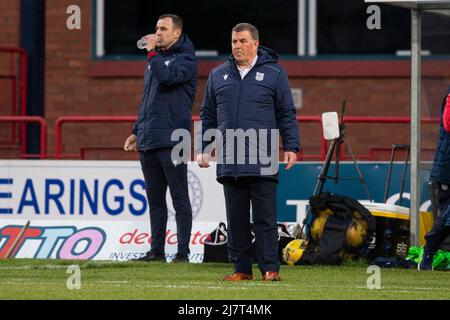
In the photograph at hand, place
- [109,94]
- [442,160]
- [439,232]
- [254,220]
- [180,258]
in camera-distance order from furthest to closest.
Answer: [109,94] → [180,258] → [442,160] → [439,232] → [254,220]

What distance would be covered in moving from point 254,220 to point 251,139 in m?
0.67

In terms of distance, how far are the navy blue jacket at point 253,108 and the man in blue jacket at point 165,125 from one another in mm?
2137

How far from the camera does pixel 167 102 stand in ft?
48.2

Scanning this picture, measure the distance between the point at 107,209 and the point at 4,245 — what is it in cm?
113

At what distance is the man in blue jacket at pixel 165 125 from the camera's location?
1456 cm

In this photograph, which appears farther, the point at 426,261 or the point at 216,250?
the point at 216,250

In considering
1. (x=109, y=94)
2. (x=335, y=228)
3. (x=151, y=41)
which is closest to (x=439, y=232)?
(x=335, y=228)

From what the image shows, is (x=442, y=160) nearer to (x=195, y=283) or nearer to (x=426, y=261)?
(x=426, y=261)

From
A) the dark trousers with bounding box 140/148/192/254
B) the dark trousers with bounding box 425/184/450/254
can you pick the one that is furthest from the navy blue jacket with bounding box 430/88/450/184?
the dark trousers with bounding box 140/148/192/254

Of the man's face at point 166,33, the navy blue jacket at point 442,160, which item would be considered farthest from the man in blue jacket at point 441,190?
the man's face at point 166,33

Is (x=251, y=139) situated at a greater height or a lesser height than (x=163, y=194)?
greater

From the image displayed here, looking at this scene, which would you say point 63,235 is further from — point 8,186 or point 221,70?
point 221,70
